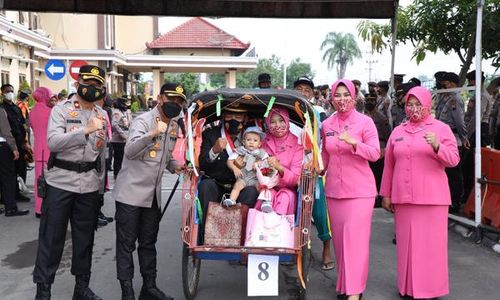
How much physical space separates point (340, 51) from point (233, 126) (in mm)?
90771

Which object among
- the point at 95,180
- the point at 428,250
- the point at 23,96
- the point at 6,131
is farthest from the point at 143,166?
the point at 23,96

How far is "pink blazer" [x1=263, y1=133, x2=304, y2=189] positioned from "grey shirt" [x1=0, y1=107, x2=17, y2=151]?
478 cm

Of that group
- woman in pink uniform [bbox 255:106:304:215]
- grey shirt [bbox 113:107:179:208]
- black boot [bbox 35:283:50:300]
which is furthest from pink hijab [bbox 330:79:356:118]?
black boot [bbox 35:283:50:300]

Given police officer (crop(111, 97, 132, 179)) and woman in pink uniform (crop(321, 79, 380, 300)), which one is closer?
woman in pink uniform (crop(321, 79, 380, 300))

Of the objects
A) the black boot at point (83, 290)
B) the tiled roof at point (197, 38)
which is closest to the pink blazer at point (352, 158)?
the black boot at point (83, 290)

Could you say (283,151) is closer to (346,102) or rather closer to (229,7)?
(346,102)

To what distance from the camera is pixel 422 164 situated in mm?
4961

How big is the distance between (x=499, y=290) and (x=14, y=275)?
5.06 meters

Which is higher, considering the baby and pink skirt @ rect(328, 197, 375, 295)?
the baby

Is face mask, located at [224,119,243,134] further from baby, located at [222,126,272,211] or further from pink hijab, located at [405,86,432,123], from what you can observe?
pink hijab, located at [405,86,432,123]

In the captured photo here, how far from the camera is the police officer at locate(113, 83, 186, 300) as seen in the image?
468cm

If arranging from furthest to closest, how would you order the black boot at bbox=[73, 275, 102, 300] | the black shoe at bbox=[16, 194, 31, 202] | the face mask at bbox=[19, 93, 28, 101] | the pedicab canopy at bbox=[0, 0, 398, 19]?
the face mask at bbox=[19, 93, 28, 101] → the black shoe at bbox=[16, 194, 31, 202] → the pedicab canopy at bbox=[0, 0, 398, 19] → the black boot at bbox=[73, 275, 102, 300]

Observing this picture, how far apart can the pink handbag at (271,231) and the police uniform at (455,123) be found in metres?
4.15

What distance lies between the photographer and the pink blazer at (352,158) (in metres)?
4.88
